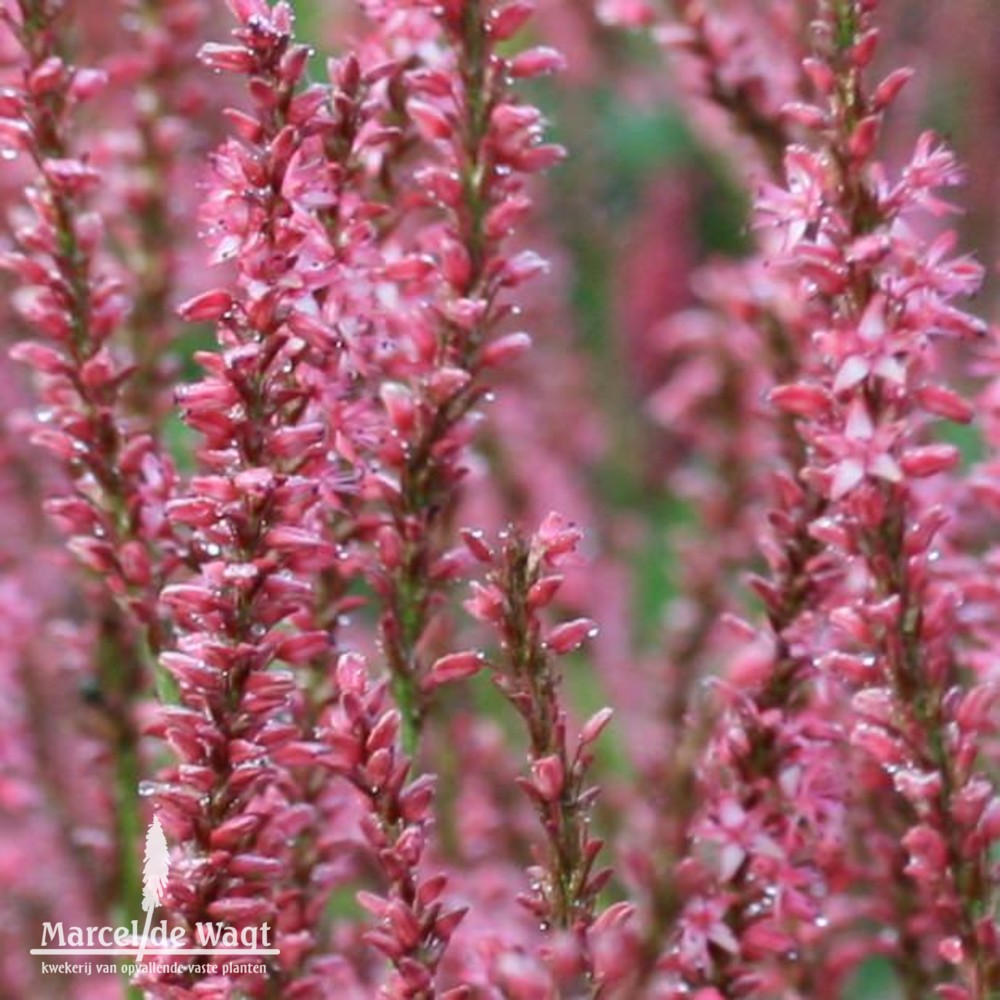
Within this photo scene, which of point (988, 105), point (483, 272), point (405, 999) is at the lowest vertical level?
point (405, 999)

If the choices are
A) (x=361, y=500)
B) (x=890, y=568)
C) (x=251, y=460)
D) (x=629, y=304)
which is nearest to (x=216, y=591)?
(x=251, y=460)

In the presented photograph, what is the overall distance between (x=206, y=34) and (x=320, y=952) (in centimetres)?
136

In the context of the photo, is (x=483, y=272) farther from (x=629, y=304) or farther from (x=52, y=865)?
(x=629, y=304)

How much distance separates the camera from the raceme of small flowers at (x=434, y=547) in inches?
30.9

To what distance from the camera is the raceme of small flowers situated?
0.78m

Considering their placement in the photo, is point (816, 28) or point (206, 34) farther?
point (206, 34)

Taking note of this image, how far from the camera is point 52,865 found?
1.41m

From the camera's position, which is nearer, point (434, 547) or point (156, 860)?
point (156, 860)

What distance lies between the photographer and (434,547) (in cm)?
99

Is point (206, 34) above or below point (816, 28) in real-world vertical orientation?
above
